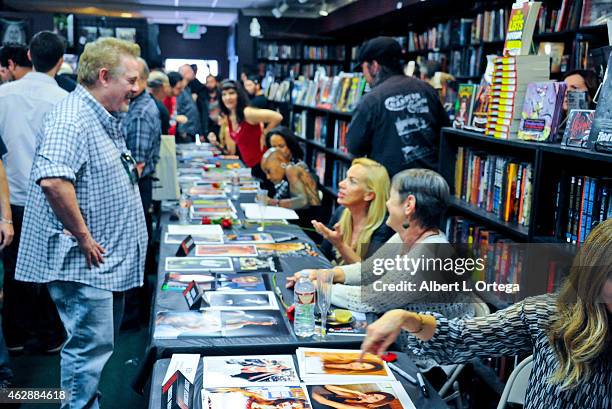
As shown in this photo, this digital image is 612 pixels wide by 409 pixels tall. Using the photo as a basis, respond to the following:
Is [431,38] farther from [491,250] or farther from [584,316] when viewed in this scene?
[584,316]

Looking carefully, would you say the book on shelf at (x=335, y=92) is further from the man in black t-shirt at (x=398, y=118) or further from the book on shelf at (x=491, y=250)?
the book on shelf at (x=491, y=250)

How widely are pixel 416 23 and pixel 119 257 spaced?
7969 millimetres

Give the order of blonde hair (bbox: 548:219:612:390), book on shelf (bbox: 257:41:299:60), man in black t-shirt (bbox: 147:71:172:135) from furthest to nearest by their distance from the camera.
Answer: book on shelf (bbox: 257:41:299:60) → man in black t-shirt (bbox: 147:71:172:135) → blonde hair (bbox: 548:219:612:390)

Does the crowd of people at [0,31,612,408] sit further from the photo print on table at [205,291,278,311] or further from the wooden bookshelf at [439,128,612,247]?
the wooden bookshelf at [439,128,612,247]

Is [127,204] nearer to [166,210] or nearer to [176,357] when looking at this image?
[176,357]

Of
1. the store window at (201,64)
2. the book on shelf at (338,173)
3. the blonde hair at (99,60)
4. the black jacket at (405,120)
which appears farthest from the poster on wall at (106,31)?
the store window at (201,64)

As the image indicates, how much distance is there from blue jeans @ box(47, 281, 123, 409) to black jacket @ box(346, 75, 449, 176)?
2.04m

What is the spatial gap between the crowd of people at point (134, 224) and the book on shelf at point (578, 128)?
46cm

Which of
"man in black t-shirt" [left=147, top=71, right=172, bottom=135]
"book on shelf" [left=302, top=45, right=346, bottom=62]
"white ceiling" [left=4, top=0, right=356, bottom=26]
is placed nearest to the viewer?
"man in black t-shirt" [left=147, top=71, right=172, bottom=135]

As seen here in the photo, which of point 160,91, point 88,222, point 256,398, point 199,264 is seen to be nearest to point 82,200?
point 88,222

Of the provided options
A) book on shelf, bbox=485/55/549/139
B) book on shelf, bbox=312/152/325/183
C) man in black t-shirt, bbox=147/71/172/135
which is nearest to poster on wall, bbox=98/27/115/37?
man in black t-shirt, bbox=147/71/172/135

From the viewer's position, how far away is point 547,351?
1.54 m

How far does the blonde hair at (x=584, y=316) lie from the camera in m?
1.36

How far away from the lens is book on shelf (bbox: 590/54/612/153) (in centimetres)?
199
